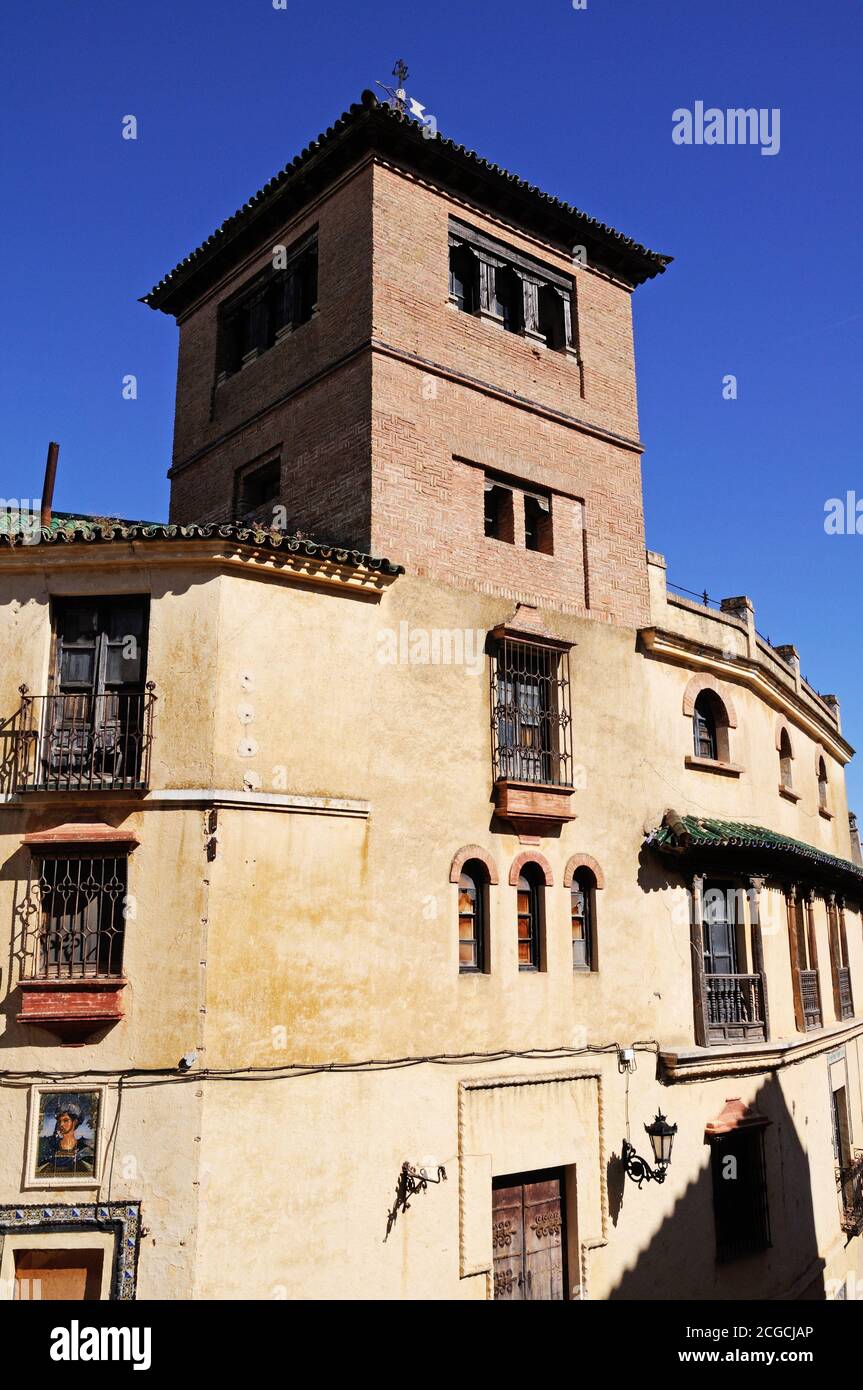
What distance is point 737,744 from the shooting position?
58.6ft

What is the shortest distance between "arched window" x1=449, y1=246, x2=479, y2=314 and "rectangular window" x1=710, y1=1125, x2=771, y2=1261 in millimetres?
12757

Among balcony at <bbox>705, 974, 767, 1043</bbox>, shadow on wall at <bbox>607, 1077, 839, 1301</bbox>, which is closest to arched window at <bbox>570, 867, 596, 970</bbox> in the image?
balcony at <bbox>705, 974, 767, 1043</bbox>

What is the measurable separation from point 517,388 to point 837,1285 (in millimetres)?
15725

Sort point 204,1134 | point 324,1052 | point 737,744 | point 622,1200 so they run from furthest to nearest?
point 737,744
point 622,1200
point 324,1052
point 204,1134

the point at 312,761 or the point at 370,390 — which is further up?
the point at 370,390

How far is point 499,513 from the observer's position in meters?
15.7

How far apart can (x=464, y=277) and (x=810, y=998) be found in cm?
1340

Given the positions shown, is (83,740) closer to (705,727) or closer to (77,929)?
(77,929)

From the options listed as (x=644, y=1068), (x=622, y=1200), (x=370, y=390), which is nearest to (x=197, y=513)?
(x=370, y=390)

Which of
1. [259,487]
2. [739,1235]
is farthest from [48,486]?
[739,1235]

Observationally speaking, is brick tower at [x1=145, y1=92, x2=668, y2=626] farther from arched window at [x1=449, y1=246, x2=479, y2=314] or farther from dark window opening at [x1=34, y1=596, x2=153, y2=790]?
dark window opening at [x1=34, y1=596, x2=153, y2=790]

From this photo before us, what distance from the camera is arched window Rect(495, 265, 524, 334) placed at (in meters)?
16.8
